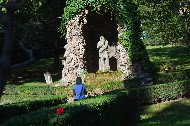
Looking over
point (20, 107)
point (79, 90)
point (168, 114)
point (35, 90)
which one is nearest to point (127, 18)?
point (35, 90)

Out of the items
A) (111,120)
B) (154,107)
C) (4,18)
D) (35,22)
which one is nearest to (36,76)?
(35,22)

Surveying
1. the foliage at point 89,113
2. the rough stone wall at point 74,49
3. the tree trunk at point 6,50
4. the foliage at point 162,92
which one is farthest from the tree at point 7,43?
the rough stone wall at point 74,49

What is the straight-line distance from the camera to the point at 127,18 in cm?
2711

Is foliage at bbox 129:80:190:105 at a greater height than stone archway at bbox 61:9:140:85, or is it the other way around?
stone archway at bbox 61:9:140:85

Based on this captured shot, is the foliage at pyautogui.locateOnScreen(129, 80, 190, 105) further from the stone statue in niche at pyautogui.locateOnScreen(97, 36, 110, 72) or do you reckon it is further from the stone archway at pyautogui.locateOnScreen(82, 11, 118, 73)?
the stone archway at pyautogui.locateOnScreen(82, 11, 118, 73)

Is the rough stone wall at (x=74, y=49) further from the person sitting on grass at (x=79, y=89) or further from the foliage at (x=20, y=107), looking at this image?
the person sitting on grass at (x=79, y=89)

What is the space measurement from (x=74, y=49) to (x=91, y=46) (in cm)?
325

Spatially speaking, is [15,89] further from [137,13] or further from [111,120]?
[111,120]

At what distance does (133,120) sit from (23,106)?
4615 millimetres

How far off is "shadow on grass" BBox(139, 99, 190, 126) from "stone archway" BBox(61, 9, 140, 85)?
912 cm

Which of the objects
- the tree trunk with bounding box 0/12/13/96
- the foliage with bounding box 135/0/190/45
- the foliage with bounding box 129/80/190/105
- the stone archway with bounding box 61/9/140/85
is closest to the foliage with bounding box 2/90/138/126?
Result: the foliage with bounding box 129/80/190/105

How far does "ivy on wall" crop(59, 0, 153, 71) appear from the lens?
26.6 m

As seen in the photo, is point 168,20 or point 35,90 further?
point 168,20

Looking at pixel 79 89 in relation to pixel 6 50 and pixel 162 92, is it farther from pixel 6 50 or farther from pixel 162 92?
pixel 6 50
